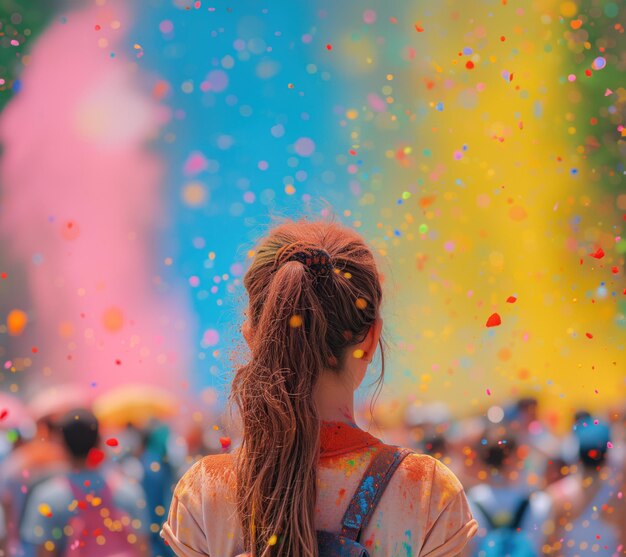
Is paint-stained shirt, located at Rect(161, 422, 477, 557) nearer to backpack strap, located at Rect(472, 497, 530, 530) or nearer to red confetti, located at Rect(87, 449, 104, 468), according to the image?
red confetti, located at Rect(87, 449, 104, 468)

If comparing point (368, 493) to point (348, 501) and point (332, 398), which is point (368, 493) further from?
point (332, 398)

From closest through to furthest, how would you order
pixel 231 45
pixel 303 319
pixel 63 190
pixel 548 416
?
pixel 303 319 → pixel 548 416 → pixel 231 45 → pixel 63 190

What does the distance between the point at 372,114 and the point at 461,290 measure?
91cm

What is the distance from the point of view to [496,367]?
11.5 feet

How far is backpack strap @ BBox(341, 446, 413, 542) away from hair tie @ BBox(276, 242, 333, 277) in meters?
0.25

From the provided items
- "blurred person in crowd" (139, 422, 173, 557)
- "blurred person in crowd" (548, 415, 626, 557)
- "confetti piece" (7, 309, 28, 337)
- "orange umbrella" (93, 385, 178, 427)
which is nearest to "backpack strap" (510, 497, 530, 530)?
"blurred person in crowd" (548, 415, 626, 557)

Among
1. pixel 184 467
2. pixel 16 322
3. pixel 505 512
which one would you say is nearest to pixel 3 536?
pixel 184 467

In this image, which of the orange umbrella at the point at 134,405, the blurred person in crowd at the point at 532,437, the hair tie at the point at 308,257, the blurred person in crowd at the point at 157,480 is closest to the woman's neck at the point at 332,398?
the hair tie at the point at 308,257

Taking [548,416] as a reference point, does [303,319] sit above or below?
above

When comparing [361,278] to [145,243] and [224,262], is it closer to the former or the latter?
[224,262]

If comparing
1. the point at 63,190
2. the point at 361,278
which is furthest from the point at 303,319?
the point at 63,190

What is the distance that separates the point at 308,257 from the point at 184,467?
2.35 meters

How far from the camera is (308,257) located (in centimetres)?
103

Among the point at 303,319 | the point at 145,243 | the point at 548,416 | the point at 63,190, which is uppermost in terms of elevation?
the point at 63,190
